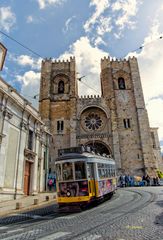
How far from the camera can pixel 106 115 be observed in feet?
98.9

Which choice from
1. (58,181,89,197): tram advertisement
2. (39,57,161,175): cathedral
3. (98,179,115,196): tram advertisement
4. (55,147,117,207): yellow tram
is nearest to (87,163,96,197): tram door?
(55,147,117,207): yellow tram

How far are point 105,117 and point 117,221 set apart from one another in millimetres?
24993

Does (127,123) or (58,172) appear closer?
(58,172)

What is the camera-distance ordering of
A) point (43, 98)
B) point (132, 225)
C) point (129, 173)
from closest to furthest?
point (132, 225)
point (129, 173)
point (43, 98)

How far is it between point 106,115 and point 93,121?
2141mm

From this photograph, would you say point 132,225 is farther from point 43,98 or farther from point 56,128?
point 43,98

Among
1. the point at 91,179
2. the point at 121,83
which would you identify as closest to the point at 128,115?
the point at 121,83

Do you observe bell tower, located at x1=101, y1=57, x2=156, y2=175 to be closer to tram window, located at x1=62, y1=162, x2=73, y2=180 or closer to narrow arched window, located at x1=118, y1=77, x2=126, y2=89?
narrow arched window, located at x1=118, y1=77, x2=126, y2=89

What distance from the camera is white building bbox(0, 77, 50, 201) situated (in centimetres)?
1338

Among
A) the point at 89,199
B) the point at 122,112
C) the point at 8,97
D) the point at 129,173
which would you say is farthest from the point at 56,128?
the point at 89,199

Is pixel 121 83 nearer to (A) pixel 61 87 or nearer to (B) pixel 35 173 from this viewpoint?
(A) pixel 61 87

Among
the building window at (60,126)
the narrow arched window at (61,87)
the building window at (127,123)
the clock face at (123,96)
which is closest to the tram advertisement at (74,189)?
the building window at (60,126)

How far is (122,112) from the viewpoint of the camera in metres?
30.4

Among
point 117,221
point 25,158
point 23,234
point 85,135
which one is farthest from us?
point 85,135
